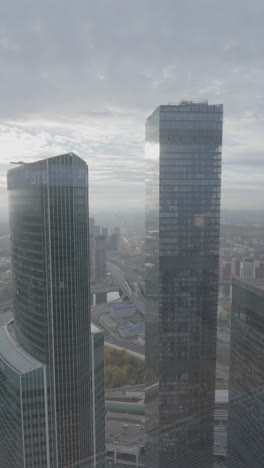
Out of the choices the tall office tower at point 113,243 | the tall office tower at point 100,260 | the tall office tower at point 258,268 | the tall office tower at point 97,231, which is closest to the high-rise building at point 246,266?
the tall office tower at point 258,268

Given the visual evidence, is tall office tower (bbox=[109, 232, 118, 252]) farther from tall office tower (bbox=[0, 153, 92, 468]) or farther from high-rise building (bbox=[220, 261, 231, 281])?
tall office tower (bbox=[0, 153, 92, 468])

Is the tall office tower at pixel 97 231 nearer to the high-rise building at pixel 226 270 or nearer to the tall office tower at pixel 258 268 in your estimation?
the high-rise building at pixel 226 270

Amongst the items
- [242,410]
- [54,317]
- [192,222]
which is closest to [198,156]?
[192,222]

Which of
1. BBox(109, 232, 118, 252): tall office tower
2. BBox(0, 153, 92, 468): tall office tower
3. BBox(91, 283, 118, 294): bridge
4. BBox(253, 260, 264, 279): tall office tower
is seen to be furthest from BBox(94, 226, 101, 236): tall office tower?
BBox(0, 153, 92, 468): tall office tower

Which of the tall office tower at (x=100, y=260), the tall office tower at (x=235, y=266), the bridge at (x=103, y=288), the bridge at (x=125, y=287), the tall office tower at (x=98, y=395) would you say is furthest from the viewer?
the tall office tower at (x=100, y=260)

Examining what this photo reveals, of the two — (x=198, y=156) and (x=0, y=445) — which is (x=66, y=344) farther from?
(x=198, y=156)

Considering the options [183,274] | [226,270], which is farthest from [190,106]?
[226,270]
